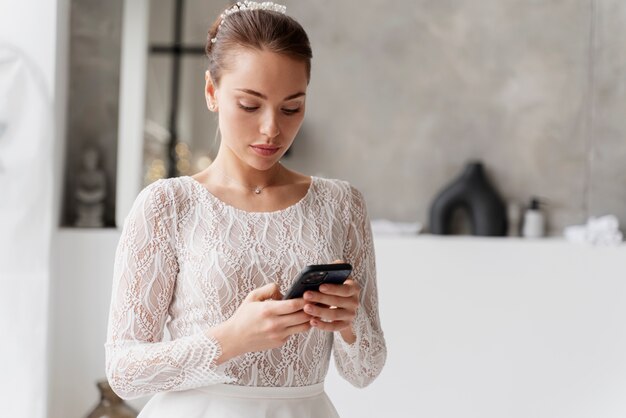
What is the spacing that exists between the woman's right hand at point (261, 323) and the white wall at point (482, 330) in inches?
106

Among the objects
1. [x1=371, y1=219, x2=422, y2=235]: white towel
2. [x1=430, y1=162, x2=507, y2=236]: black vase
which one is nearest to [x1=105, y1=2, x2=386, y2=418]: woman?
[x1=371, y1=219, x2=422, y2=235]: white towel

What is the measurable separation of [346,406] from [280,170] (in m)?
2.59

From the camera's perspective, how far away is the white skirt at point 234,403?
153cm

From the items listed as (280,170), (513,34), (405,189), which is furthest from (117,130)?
(280,170)

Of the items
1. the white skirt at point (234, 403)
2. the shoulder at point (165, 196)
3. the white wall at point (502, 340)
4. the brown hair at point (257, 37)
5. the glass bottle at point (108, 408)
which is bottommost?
the glass bottle at point (108, 408)

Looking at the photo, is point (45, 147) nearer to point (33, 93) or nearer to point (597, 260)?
point (33, 93)

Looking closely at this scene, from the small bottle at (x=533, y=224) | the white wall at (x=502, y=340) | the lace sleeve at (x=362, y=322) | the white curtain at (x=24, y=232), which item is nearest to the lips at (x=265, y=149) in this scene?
the lace sleeve at (x=362, y=322)

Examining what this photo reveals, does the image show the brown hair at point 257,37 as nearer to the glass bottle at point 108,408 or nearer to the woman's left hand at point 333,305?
the woman's left hand at point 333,305

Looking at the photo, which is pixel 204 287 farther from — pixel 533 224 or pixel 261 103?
pixel 533 224

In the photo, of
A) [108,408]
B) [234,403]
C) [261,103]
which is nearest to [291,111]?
[261,103]

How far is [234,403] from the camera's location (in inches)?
60.6

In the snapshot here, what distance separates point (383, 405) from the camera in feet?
13.4

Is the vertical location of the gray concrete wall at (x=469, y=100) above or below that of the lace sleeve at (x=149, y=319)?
above

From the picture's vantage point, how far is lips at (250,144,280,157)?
154 cm
